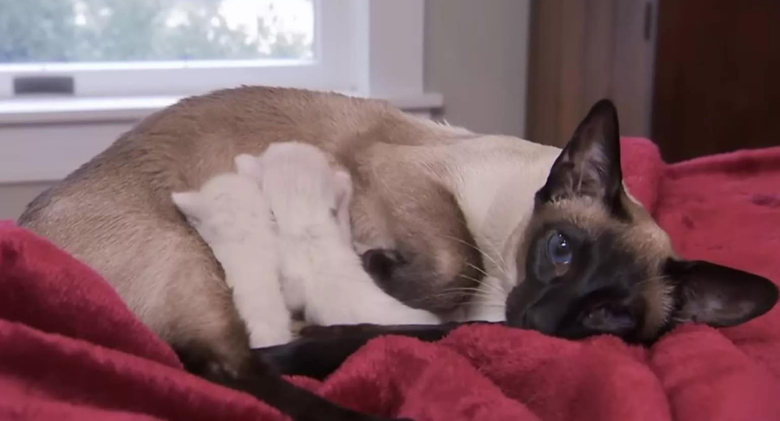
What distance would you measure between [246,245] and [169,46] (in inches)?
55.7

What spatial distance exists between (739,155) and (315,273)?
1.04 meters

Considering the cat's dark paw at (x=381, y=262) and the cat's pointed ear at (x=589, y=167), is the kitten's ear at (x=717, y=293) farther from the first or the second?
the cat's dark paw at (x=381, y=262)

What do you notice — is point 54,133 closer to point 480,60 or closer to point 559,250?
point 480,60

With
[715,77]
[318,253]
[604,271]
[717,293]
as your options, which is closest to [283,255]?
[318,253]

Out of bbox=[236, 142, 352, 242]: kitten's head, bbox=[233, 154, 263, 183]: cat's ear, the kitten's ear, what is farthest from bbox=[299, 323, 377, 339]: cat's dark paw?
the kitten's ear

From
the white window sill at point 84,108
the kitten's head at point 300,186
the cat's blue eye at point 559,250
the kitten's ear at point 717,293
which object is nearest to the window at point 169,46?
the white window sill at point 84,108

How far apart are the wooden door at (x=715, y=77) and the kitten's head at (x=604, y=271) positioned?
67 cm

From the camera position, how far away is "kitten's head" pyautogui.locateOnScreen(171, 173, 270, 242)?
115 cm

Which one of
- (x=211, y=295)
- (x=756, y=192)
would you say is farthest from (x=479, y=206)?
(x=756, y=192)

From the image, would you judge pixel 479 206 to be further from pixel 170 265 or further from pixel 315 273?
pixel 170 265

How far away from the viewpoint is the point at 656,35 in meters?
1.76

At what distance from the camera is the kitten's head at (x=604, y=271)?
1.06 m

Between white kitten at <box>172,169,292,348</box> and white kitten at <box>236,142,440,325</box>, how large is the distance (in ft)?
0.08

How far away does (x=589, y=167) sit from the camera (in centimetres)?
122
